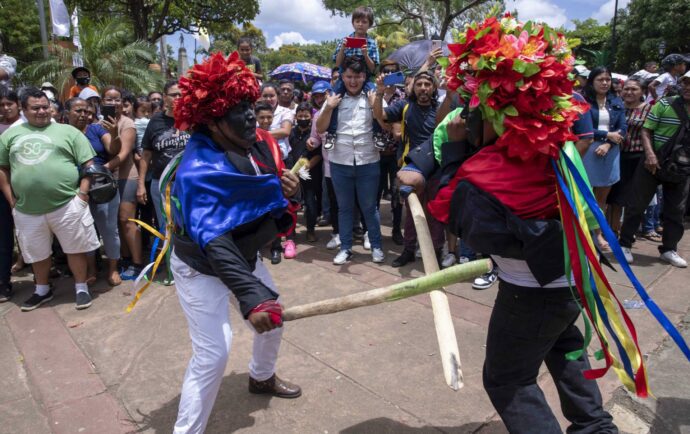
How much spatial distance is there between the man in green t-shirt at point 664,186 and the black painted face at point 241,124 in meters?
4.79

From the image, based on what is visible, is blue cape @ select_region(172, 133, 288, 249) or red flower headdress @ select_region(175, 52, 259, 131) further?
red flower headdress @ select_region(175, 52, 259, 131)

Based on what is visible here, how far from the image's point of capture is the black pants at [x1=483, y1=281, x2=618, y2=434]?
6.98 ft

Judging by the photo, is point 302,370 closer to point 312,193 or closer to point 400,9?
point 312,193

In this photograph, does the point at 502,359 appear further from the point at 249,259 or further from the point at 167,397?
the point at 167,397

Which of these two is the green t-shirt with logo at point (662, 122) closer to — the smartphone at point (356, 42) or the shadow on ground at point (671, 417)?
the smartphone at point (356, 42)

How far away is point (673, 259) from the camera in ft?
18.1

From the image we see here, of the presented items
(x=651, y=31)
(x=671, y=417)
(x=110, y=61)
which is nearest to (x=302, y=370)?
(x=671, y=417)

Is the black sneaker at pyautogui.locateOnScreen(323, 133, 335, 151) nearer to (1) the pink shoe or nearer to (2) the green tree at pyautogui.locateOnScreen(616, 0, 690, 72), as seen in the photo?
(1) the pink shoe

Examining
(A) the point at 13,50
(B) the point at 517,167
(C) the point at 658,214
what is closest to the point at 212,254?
(B) the point at 517,167

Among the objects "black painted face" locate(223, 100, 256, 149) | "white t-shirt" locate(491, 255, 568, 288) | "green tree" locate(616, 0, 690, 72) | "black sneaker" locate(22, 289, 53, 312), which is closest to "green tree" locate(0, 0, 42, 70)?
"black sneaker" locate(22, 289, 53, 312)

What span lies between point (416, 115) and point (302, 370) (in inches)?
117

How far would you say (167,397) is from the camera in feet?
10.5

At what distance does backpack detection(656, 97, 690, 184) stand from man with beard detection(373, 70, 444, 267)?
252 centimetres

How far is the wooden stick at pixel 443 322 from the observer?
6.92 ft
